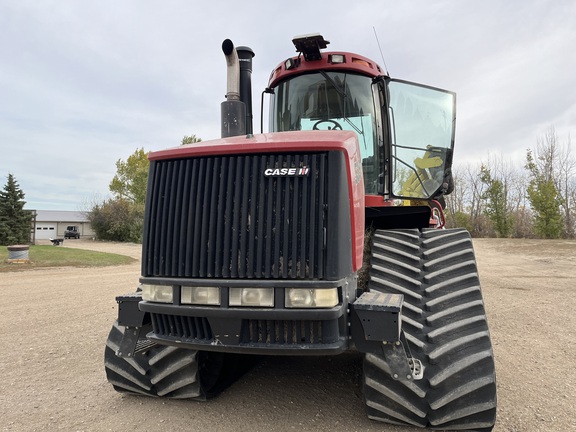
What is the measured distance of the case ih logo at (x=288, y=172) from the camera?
255 centimetres

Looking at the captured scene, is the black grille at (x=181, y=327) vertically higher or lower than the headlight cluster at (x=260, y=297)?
lower

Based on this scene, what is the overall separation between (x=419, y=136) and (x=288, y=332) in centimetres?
266

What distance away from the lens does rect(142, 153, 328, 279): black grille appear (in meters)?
2.49

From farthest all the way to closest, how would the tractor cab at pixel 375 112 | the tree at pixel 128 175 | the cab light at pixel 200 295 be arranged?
the tree at pixel 128 175 → the tractor cab at pixel 375 112 → the cab light at pixel 200 295

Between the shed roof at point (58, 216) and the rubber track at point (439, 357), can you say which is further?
the shed roof at point (58, 216)

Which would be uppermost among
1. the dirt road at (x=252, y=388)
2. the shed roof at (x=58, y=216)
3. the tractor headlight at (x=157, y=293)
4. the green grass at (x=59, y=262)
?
the shed roof at (x=58, y=216)

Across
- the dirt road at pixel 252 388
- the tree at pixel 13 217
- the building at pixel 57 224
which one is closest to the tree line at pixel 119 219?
the tree at pixel 13 217

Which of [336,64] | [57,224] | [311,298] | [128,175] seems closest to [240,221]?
[311,298]

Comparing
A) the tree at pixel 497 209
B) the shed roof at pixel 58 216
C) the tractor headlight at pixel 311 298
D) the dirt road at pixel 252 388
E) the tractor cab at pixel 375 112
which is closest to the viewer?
the tractor headlight at pixel 311 298

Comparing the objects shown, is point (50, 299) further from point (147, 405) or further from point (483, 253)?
point (483, 253)

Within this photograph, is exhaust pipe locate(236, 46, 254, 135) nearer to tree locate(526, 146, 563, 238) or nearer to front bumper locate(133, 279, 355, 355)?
front bumper locate(133, 279, 355, 355)

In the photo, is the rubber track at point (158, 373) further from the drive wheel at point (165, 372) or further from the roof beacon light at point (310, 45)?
the roof beacon light at point (310, 45)

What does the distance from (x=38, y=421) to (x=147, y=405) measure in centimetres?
73

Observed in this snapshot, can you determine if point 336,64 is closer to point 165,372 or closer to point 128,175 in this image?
point 165,372
